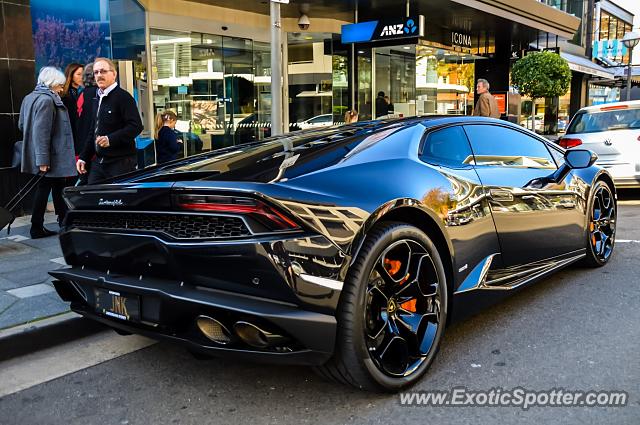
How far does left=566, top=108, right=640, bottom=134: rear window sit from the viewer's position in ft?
30.7

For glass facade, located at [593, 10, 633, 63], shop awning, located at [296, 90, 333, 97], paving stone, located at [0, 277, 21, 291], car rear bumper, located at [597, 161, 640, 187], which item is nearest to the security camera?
shop awning, located at [296, 90, 333, 97]

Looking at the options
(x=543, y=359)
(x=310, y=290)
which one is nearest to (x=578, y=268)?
(x=543, y=359)

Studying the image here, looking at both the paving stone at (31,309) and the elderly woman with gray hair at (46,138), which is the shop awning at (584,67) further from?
the paving stone at (31,309)

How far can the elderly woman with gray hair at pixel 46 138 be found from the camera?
20.5 ft

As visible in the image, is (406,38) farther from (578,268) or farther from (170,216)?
(170,216)

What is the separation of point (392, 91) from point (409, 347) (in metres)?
15.3

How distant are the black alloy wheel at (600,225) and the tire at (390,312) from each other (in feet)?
8.28

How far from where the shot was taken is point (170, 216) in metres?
2.83

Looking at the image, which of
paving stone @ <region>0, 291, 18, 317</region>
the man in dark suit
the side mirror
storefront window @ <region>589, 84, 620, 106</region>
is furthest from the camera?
storefront window @ <region>589, 84, 620, 106</region>

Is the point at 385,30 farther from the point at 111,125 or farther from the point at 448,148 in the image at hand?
the point at 448,148

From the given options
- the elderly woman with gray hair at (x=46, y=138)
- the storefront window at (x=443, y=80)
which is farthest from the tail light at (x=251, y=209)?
the storefront window at (x=443, y=80)

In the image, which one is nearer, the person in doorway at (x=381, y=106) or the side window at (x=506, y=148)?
the side window at (x=506, y=148)

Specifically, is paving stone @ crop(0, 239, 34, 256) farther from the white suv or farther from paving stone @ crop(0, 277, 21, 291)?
the white suv

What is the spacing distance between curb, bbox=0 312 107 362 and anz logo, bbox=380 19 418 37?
29.7ft
